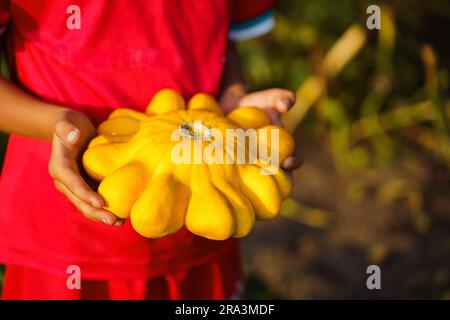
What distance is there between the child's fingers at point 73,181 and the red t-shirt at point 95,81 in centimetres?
15

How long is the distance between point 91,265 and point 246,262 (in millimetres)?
1192

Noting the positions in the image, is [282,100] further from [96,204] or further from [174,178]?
[96,204]

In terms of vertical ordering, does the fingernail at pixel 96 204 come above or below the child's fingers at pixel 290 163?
below

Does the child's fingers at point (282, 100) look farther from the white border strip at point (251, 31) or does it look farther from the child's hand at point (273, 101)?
the white border strip at point (251, 31)

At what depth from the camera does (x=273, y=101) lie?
3.96 ft

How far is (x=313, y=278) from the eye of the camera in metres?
2.18

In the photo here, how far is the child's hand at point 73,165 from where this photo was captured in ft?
3.03

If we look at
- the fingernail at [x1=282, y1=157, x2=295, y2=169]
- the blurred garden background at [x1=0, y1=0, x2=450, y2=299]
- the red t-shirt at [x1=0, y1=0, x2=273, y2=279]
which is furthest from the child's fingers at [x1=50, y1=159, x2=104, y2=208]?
the blurred garden background at [x1=0, y1=0, x2=450, y2=299]

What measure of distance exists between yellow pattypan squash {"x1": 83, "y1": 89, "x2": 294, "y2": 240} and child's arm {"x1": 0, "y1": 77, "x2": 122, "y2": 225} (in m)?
0.02

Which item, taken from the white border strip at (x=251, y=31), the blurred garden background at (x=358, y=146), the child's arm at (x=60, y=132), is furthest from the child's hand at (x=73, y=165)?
the blurred garden background at (x=358, y=146)

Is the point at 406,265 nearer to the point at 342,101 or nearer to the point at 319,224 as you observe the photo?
the point at 319,224

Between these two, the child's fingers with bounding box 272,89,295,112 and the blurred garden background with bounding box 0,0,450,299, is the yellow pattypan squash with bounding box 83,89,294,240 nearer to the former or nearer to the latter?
the child's fingers with bounding box 272,89,295,112

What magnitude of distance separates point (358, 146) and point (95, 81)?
1.72 meters
